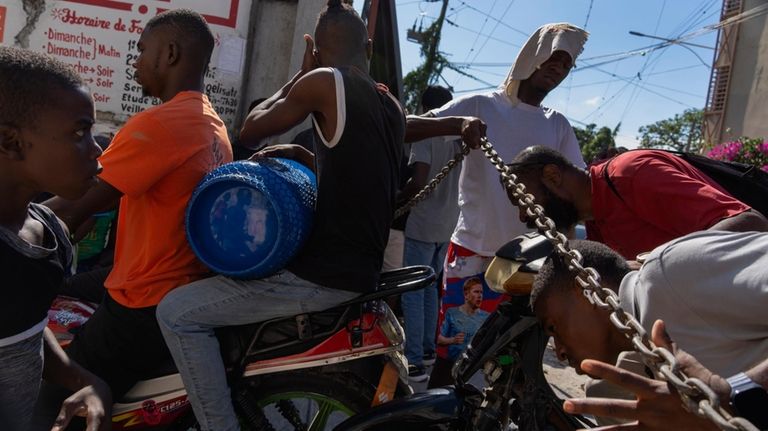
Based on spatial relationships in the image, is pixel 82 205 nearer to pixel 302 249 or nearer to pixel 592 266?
pixel 302 249

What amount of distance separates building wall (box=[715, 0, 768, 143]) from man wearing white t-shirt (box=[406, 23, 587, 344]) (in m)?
22.6

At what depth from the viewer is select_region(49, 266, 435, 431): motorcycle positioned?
2.14 meters

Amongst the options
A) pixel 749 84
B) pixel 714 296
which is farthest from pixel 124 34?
pixel 749 84

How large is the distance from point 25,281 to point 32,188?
0.24 metres

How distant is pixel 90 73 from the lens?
438 centimetres

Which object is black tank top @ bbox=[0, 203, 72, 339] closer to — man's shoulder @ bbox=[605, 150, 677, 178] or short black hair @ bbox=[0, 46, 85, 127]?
short black hair @ bbox=[0, 46, 85, 127]

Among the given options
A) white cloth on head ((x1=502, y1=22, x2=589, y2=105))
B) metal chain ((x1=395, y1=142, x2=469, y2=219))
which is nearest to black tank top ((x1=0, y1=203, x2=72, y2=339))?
metal chain ((x1=395, y1=142, x2=469, y2=219))

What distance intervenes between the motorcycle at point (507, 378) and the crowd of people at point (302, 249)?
226mm

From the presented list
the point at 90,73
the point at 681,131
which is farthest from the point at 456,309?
the point at 681,131

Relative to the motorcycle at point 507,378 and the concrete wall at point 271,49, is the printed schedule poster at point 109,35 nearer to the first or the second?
the concrete wall at point 271,49

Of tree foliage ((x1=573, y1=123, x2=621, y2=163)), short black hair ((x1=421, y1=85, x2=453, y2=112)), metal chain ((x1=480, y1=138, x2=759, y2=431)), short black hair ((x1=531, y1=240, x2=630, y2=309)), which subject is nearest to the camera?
metal chain ((x1=480, y1=138, x2=759, y2=431))

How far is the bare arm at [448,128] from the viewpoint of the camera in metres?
2.47

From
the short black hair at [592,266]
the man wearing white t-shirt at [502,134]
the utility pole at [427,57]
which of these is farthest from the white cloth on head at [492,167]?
the utility pole at [427,57]

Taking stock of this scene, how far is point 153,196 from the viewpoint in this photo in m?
2.08
